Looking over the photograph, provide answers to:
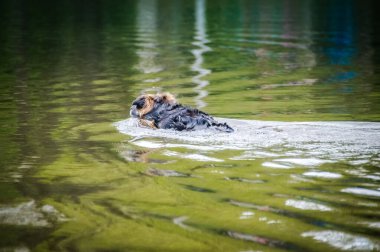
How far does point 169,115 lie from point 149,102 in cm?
60

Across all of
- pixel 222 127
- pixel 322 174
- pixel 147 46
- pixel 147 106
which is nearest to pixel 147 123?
pixel 147 106

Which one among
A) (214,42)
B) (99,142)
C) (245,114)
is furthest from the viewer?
(214,42)

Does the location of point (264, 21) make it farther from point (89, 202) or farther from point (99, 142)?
point (89, 202)

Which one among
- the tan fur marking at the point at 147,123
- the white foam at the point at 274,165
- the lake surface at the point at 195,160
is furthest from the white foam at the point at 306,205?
the tan fur marking at the point at 147,123

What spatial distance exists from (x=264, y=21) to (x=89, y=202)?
38862 millimetres

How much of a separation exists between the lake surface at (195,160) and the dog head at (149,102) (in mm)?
309

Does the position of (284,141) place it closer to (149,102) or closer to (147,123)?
(147,123)

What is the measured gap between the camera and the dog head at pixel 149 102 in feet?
39.1

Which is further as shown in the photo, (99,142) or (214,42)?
(214,42)

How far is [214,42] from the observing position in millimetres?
31234

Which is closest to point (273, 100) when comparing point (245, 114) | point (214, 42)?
point (245, 114)

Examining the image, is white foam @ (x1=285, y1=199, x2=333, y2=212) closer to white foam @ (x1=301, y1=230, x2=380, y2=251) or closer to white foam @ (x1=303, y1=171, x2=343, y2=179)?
white foam @ (x1=301, y1=230, x2=380, y2=251)

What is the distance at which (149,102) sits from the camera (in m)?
12.1

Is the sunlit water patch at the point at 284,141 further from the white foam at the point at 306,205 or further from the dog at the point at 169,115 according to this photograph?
the white foam at the point at 306,205
